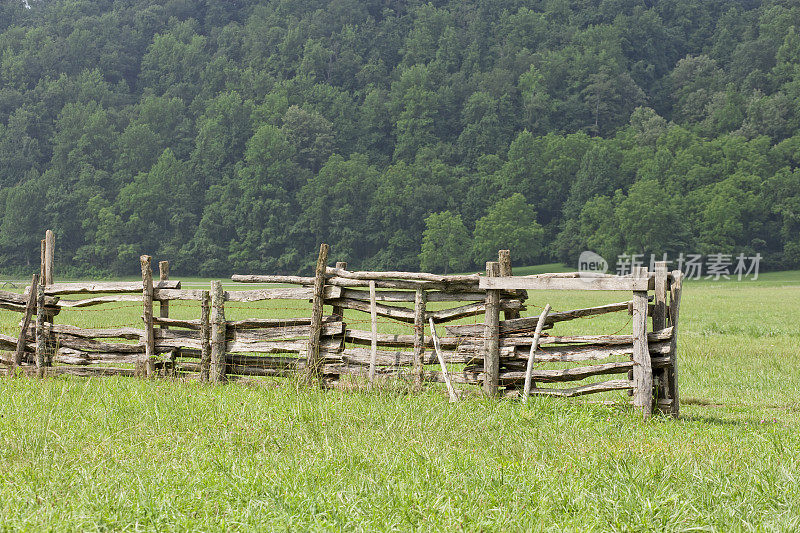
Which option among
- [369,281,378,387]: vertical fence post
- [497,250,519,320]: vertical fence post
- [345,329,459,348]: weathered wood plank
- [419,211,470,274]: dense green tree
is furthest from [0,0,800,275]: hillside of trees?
[369,281,378,387]: vertical fence post

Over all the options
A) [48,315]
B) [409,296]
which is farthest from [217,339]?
[48,315]

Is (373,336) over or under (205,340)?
over

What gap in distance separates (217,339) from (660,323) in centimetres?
610

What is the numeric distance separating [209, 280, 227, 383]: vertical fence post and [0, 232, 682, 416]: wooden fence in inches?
0.6

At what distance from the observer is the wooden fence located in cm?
970

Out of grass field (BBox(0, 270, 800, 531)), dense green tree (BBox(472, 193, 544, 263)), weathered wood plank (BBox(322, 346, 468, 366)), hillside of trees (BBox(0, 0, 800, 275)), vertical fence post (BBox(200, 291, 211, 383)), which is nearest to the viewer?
grass field (BBox(0, 270, 800, 531))

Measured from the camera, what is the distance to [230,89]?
111250mm

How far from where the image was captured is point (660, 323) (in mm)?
9797

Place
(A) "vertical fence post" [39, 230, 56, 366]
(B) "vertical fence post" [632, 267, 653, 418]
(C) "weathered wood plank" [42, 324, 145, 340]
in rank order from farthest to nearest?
(A) "vertical fence post" [39, 230, 56, 366]
(C) "weathered wood plank" [42, 324, 145, 340]
(B) "vertical fence post" [632, 267, 653, 418]

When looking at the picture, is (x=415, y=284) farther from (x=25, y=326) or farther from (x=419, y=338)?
(x=25, y=326)

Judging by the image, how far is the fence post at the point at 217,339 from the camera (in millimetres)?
11258

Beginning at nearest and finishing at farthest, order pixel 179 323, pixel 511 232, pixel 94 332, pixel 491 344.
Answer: pixel 491 344 → pixel 179 323 → pixel 94 332 → pixel 511 232

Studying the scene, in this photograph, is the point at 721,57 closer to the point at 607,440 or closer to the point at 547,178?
the point at 547,178

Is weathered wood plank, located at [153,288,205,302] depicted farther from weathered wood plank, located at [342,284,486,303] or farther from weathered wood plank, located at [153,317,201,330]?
weathered wood plank, located at [342,284,486,303]
